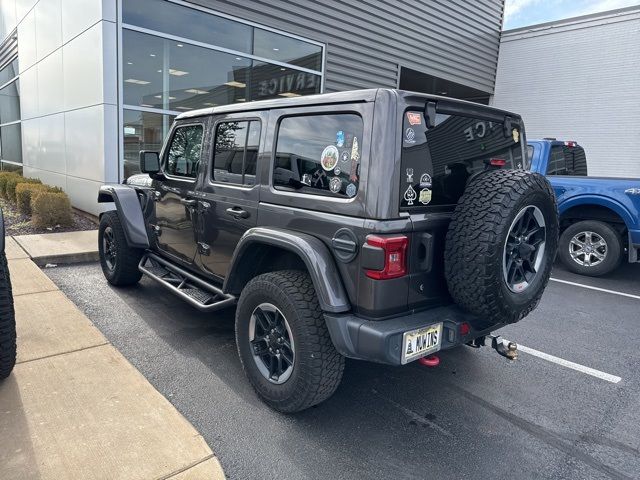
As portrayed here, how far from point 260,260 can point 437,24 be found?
11.8 metres

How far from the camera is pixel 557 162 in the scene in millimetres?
6938

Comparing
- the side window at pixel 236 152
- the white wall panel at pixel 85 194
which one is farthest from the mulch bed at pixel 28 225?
the side window at pixel 236 152

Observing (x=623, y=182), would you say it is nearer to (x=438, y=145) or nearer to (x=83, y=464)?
(x=438, y=145)

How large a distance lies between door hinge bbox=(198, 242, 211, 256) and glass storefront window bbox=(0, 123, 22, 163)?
13.4m

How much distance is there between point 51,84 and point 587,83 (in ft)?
45.2

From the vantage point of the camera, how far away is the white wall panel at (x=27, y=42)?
10867 millimetres

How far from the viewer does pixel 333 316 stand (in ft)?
7.92

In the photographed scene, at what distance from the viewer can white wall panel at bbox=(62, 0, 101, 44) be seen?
7166mm

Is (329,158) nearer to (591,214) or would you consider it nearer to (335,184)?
(335,184)

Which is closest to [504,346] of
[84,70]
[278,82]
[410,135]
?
[410,135]

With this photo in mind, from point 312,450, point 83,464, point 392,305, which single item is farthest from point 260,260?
point 83,464

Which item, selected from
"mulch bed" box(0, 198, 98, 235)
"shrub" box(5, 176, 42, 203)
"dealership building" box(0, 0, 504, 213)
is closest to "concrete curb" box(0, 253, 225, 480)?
"mulch bed" box(0, 198, 98, 235)

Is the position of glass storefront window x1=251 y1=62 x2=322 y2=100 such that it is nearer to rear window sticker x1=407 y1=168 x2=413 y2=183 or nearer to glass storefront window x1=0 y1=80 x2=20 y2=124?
rear window sticker x1=407 y1=168 x2=413 y2=183

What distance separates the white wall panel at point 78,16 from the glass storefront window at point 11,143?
6884mm
